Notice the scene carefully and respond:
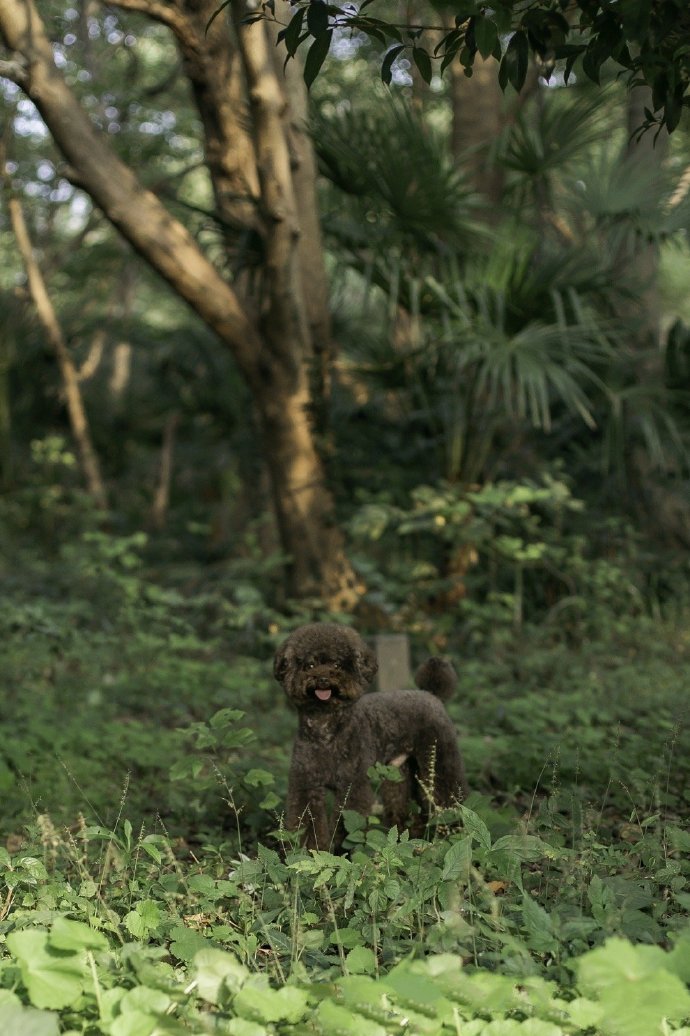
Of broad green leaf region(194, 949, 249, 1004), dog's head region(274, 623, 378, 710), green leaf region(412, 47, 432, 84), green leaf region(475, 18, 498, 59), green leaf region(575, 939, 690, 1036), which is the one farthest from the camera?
dog's head region(274, 623, 378, 710)

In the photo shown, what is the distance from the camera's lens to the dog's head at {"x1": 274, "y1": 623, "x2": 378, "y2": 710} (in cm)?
376

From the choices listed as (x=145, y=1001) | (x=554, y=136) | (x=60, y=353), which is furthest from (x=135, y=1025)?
(x=60, y=353)

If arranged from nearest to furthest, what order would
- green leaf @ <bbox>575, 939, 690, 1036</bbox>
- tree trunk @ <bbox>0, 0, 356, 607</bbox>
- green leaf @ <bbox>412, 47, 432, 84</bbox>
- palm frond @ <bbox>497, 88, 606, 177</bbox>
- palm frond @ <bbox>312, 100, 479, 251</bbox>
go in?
green leaf @ <bbox>575, 939, 690, 1036</bbox> < green leaf @ <bbox>412, 47, 432, 84</bbox> < tree trunk @ <bbox>0, 0, 356, 607</bbox> < palm frond @ <bbox>312, 100, 479, 251</bbox> < palm frond @ <bbox>497, 88, 606, 177</bbox>

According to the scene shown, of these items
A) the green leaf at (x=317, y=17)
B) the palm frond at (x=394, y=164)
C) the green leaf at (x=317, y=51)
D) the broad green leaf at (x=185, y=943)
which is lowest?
the broad green leaf at (x=185, y=943)

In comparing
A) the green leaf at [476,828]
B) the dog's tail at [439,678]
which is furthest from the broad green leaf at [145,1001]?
the dog's tail at [439,678]

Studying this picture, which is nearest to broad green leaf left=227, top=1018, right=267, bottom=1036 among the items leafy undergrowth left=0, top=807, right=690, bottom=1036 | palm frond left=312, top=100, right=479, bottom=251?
leafy undergrowth left=0, top=807, right=690, bottom=1036

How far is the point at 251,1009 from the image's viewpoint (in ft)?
8.27

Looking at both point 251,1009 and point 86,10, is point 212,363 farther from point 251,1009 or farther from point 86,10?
point 251,1009

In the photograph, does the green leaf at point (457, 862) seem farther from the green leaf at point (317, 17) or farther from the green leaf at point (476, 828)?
the green leaf at point (317, 17)

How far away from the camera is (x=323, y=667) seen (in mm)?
3770

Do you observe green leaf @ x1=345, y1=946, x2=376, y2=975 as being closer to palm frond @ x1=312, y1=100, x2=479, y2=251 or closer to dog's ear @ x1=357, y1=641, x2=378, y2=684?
dog's ear @ x1=357, y1=641, x2=378, y2=684

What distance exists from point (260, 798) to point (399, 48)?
9.47 feet

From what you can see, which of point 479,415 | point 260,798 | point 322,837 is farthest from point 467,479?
point 322,837

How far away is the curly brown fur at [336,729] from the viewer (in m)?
3.79
